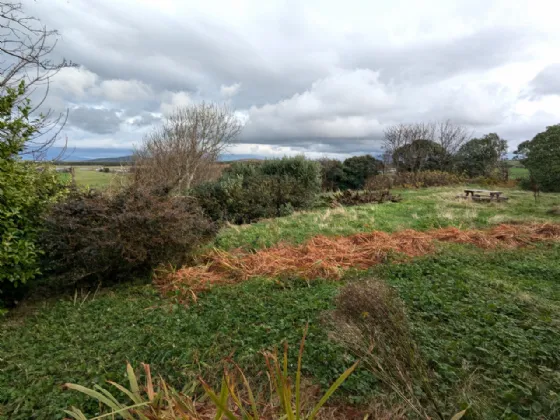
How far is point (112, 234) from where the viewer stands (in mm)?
4367

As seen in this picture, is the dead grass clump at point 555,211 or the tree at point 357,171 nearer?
the dead grass clump at point 555,211

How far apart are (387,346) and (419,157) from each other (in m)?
28.4

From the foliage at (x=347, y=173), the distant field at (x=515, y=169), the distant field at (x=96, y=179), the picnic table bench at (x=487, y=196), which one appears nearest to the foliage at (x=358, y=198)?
the picnic table bench at (x=487, y=196)

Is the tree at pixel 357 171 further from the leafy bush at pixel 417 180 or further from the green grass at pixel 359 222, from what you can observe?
the green grass at pixel 359 222

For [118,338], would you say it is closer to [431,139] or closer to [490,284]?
[490,284]

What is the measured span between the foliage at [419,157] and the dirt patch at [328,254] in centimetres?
2161

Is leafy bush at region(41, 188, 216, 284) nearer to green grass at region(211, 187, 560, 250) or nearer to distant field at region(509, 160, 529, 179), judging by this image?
green grass at region(211, 187, 560, 250)

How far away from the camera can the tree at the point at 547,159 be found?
12.3 metres

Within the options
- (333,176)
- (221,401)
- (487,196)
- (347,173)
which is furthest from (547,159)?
(221,401)

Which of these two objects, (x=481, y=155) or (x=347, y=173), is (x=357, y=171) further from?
(x=481, y=155)

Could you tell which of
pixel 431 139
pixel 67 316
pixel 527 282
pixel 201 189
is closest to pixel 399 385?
pixel 527 282

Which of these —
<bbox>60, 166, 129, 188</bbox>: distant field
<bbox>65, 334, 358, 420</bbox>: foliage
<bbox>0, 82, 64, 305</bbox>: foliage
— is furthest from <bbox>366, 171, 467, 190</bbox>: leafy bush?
<bbox>65, 334, 358, 420</bbox>: foliage

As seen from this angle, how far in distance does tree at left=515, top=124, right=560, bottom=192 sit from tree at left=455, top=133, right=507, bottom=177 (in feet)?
43.5

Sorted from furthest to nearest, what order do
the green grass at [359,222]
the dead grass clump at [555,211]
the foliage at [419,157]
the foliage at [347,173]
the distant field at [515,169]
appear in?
the foliage at [419,157], the distant field at [515,169], the foliage at [347,173], the dead grass clump at [555,211], the green grass at [359,222]
